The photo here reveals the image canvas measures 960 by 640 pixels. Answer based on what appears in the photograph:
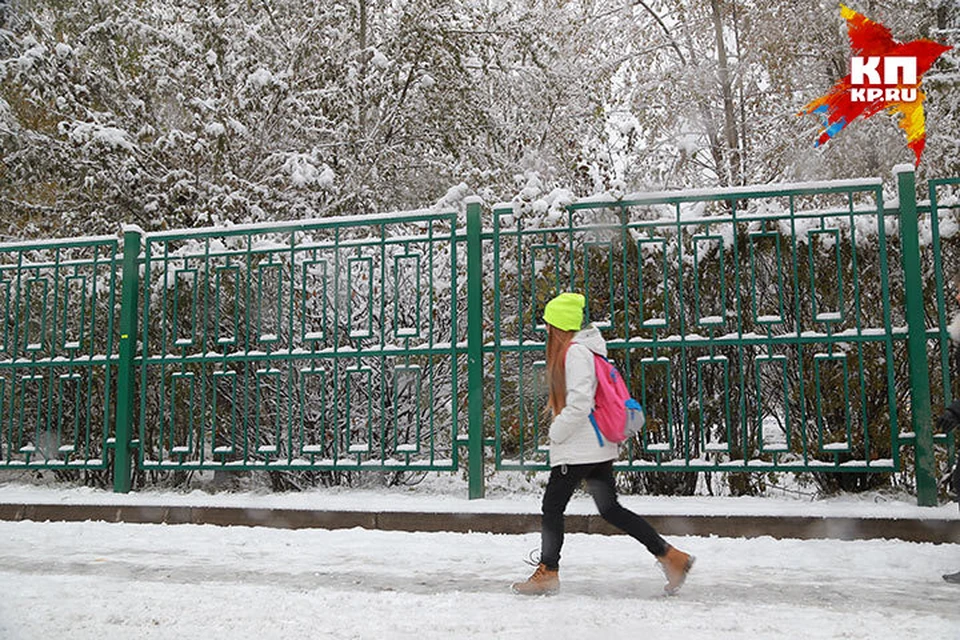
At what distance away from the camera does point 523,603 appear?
3.96m

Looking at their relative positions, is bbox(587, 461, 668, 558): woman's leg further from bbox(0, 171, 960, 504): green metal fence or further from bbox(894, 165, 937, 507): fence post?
bbox(894, 165, 937, 507): fence post

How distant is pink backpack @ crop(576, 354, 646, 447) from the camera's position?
13.7 feet

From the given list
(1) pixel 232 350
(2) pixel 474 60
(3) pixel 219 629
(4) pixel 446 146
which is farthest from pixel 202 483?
(2) pixel 474 60

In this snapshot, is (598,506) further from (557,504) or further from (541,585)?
(541,585)

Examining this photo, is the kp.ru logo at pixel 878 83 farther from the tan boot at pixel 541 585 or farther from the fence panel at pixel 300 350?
the tan boot at pixel 541 585

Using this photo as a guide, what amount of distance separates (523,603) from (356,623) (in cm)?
80

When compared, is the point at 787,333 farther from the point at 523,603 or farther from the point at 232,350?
the point at 232,350

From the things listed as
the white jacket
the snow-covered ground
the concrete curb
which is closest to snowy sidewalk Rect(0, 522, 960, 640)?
the snow-covered ground

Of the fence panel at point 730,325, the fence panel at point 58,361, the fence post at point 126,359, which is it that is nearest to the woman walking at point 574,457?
the fence panel at point 730,325

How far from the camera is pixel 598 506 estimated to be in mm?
4227

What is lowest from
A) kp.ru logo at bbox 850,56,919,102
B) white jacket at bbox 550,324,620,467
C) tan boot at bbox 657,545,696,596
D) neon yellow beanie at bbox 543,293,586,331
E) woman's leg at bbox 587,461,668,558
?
tan boot at bbox 657,545,696,596

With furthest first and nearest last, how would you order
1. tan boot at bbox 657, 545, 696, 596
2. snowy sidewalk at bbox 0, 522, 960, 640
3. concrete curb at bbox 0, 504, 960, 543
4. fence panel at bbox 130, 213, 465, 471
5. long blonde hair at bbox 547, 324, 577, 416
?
fence panel at bbox 130, 213, 465, 471 → concrete curb at bbox 0, 504, 960, 543 → long blonde hair at bbox 547, 324, 577, 416 → tan boot at bbox 657, 545, 696, 596 → snowy sidewalk at bbox 0, 522, 960, 640

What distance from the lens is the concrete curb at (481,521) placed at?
17.4 ft

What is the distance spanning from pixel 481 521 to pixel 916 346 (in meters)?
3.21
